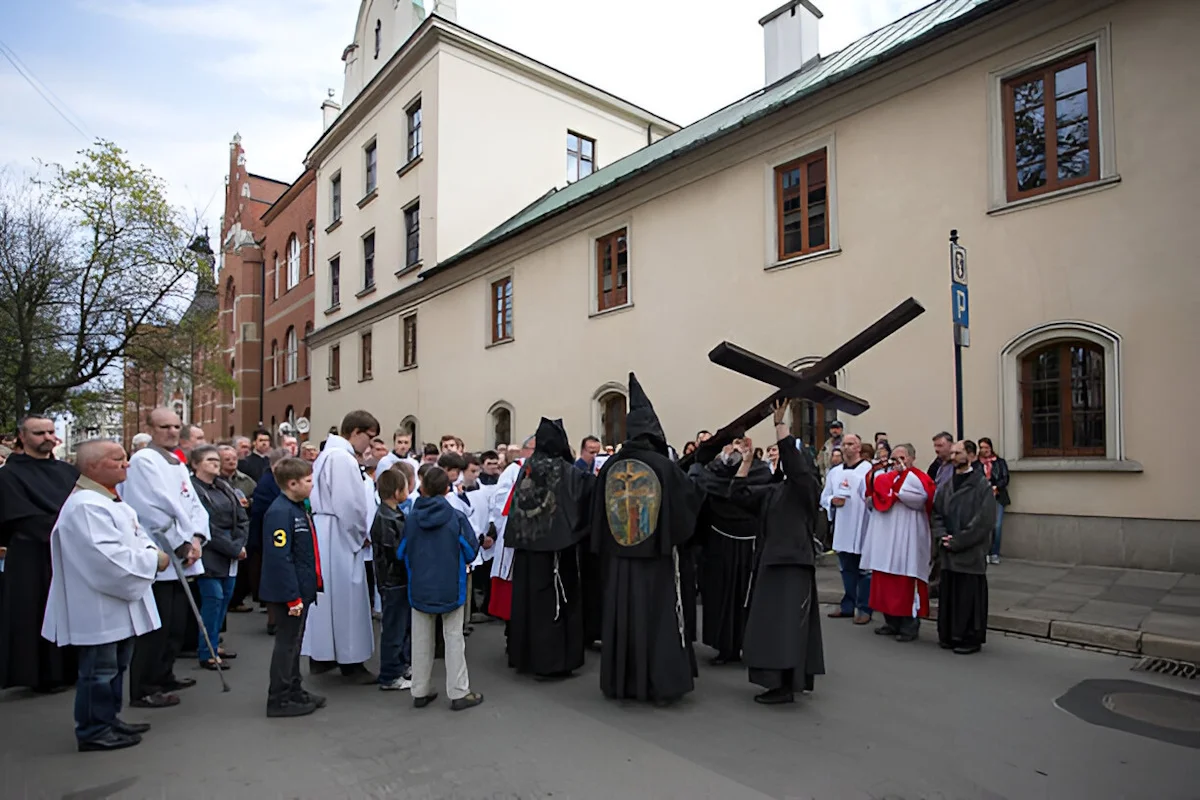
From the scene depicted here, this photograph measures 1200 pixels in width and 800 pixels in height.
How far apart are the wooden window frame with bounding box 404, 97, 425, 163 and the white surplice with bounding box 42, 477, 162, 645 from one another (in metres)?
21.8

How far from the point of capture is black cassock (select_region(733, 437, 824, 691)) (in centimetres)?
504

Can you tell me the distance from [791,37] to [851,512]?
12.6 meters

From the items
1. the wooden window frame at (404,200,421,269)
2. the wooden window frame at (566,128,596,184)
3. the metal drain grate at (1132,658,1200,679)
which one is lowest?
the metal drain grate at (1132,658,1200,679)

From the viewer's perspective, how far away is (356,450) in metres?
6.24

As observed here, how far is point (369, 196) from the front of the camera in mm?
27266

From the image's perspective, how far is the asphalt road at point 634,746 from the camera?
3.83 metres

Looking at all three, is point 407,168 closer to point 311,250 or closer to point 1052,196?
point 311,250

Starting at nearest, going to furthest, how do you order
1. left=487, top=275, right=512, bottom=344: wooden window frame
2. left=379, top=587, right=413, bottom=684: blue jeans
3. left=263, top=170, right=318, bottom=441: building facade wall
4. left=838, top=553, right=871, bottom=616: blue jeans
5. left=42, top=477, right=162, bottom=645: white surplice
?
left=42, top=477, right=162, bottom=645: white surplice < left=379, top=587, right=413, bottom=684: blue jeans < left=838, top=553, right=871, bottom=616: blue jeans < left=487, top=275, right=512, bottom=344: wooden window frame < left=263, top=170, right=318, bottom=441: building facade wall

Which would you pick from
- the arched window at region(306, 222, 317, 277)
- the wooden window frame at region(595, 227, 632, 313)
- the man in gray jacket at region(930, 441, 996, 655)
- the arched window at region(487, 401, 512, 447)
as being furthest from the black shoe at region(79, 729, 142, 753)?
the arched window at region(306, 222, 317, 277)

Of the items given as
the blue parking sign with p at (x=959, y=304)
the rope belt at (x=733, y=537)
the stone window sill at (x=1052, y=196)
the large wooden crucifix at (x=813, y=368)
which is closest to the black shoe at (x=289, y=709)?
the rope belt at (x=733, y=537)

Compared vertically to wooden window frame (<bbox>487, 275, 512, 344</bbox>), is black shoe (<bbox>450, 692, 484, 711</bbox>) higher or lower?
lower

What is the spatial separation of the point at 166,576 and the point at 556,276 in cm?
1337

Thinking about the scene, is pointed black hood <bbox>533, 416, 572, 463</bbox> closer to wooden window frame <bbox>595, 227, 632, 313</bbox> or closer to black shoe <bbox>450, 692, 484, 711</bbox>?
black shoe <bbox>450, 692, 484, 711</bbox>

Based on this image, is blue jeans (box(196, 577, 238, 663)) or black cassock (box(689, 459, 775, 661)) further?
blue jeans (box(196, 577, 238, 663))
